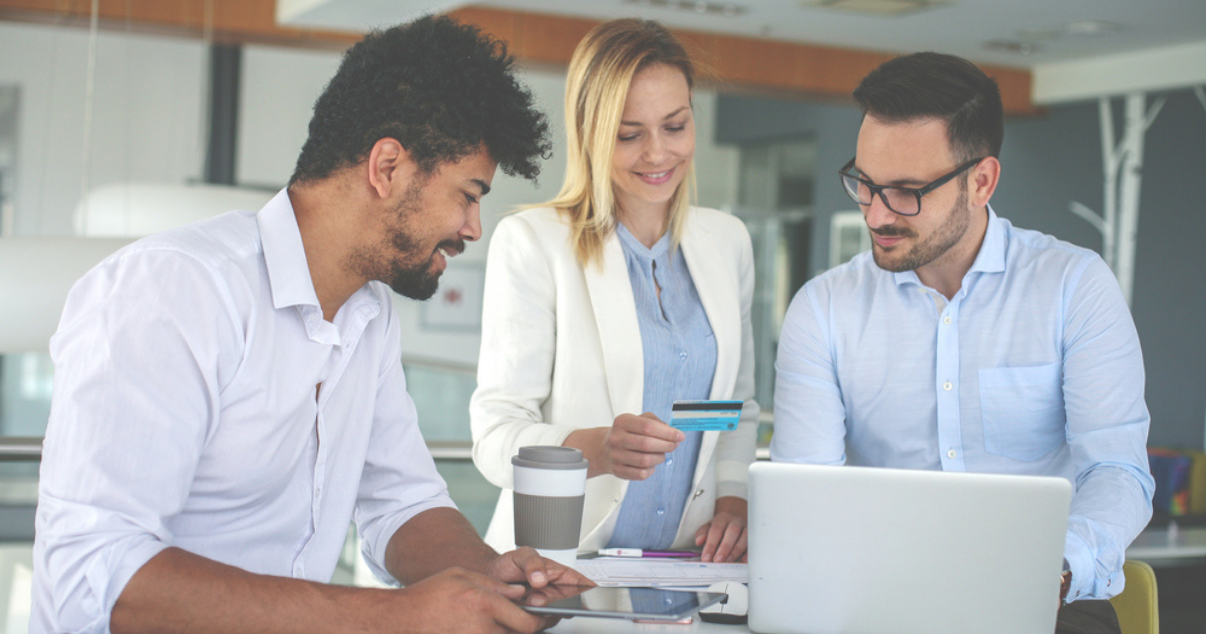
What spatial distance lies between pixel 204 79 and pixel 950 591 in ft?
27.6

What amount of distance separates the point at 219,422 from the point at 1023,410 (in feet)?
4.21

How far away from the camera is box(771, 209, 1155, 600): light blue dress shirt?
1752 mm

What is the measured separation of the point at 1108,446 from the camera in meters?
1.70

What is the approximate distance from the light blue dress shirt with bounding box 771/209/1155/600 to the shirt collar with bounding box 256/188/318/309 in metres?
0.93

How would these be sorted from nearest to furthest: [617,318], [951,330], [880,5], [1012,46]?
[951,330] < [617,318] < [880,5] < [1012,46]

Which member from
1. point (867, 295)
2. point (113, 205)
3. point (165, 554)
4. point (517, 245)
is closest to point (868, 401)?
point (867, 295)

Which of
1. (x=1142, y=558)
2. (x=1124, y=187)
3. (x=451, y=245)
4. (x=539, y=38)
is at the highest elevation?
(x=539, y=38)

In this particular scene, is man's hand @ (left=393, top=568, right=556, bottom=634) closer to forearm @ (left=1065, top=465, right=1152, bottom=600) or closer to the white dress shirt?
the white dress shirt

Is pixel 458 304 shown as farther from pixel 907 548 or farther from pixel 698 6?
pixel 907 548

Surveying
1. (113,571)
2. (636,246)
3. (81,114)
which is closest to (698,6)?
(81,114)

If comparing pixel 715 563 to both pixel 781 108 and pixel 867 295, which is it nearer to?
pixel 867 295

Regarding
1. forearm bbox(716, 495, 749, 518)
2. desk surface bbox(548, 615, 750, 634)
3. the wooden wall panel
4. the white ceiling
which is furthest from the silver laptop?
the white ceiling

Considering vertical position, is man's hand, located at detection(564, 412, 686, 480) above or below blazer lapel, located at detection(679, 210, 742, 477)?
below

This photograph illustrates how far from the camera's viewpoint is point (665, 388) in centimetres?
201
